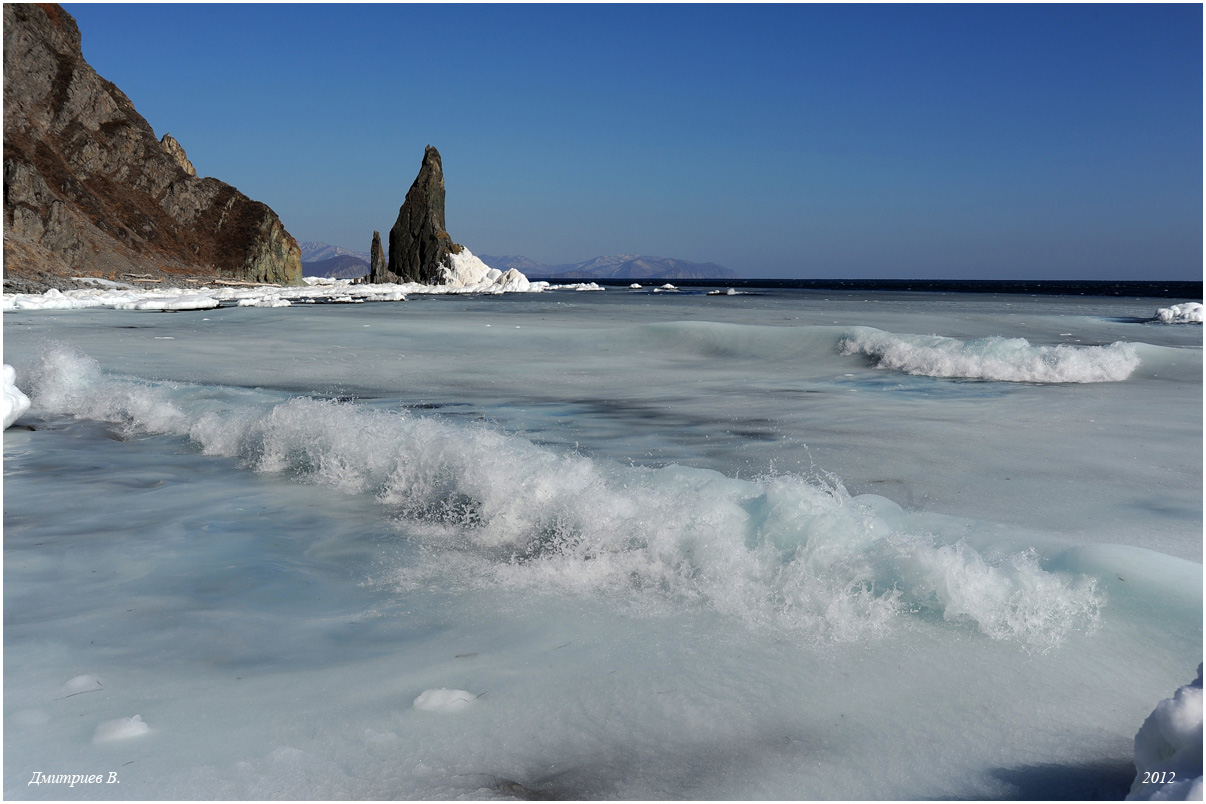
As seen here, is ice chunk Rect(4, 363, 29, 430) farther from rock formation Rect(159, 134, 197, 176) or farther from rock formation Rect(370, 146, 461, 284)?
rock formation Rect(159, 134, 197, 176)

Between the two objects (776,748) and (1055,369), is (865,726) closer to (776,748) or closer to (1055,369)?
(776,748)

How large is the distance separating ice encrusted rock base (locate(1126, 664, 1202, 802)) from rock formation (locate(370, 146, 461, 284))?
69.7 meters

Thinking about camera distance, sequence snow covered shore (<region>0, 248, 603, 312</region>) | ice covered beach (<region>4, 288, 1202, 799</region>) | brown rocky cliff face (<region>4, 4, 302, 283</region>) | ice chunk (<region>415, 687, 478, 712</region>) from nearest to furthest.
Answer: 1. ice covered beach (<region>4, 288, 1202, 799</region>)
2. ice chunk (<region>415, 687, 478, 712</region>)
3. snow covered shore (<region>0, 248, 603, 312</region>)
4. brown rocky cliff face (<region>4, 4, 302, 283</region>)

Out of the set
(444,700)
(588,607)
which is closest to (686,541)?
(588,607)

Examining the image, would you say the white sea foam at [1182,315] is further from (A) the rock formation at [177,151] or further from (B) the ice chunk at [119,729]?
(A) the rock formation at [177,151]

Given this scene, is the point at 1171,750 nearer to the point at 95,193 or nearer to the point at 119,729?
the point at 119,729

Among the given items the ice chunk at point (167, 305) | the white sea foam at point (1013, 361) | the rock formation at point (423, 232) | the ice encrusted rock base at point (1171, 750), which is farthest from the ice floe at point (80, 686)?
the rock formation at point (423, 232)

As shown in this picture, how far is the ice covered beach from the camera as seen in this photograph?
1650mm

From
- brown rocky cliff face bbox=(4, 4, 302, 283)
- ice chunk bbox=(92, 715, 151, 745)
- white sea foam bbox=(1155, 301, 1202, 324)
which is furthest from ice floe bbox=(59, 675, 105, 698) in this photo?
brown rocky cliff face bbox=(4, 4, 302, 283)

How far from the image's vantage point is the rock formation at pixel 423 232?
7012cm

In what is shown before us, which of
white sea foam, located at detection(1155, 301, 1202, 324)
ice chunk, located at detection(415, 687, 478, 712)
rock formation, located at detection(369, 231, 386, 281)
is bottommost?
ice chunk, located at detection(415, 687, 478, 712)

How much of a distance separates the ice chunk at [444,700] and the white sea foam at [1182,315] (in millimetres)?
19248

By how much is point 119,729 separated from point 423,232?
7372 cm

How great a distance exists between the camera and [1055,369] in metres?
7.87
